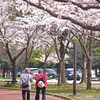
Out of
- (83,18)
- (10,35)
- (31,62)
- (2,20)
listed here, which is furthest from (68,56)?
(83,18)

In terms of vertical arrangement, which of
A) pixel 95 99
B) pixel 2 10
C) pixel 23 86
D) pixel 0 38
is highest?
pixel 2 10

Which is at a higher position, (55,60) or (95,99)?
(55,60)

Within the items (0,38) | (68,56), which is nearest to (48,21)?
(0,38)

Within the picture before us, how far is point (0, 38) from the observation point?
21.8 m

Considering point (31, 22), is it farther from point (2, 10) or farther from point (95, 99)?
point (95, 99)

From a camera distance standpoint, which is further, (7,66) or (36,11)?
(7,66)

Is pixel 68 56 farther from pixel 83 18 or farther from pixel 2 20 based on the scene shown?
pixel 83 18

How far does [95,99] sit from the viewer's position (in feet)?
40.2

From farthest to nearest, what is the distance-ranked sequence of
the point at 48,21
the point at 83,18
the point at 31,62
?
1. the point at 31,62
2. the point at 48,21
3. the point at 83,18

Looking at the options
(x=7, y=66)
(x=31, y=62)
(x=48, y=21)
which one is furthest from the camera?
(x=31, y=62)

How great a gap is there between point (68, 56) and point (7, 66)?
1153cm

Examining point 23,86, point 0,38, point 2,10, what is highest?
point 2,10

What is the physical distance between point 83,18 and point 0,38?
9610 millimetres

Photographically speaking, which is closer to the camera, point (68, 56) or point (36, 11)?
point (36, 11)
